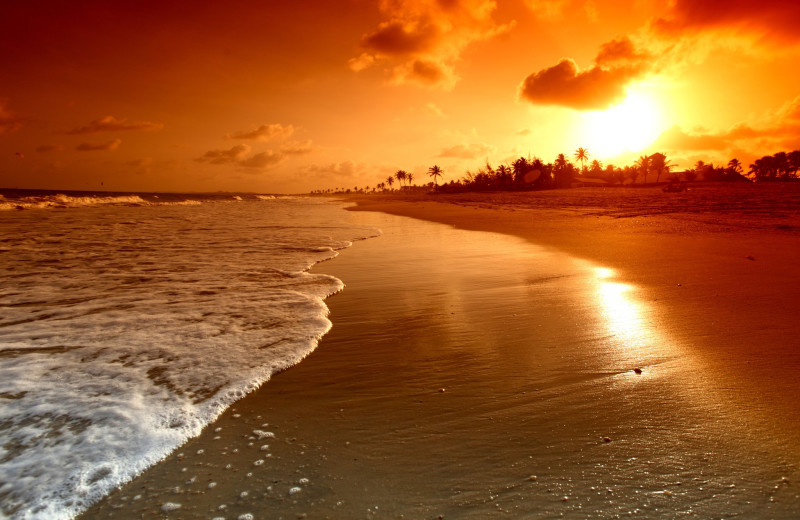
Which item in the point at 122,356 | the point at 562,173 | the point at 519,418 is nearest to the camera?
the point at 519,418

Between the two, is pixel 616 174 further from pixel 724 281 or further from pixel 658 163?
pixel 724 281

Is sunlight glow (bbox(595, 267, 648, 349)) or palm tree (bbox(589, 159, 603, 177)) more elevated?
palm tree (bbox(589, 159, 603, 177))

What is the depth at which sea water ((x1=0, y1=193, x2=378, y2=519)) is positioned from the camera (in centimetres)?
226

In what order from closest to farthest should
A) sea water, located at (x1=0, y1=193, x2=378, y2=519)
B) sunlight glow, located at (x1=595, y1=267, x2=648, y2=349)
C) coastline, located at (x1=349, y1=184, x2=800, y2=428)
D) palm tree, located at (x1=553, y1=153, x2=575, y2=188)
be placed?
sea water, located at (x1=0, y1=193, x2=378, y2=519) → coastline, located at (x1=349, y1=184, x2=800, y2=428) → sunlight glow, located at (x1=595, y1=267, x2=648, y2=349) → palm tree, located at (x1=553, y1=153, x2=575, y2=188)

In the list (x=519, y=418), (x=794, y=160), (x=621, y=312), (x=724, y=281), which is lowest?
(x=519, y=418)

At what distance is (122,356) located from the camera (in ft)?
12.2

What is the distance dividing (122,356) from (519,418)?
3.55 m

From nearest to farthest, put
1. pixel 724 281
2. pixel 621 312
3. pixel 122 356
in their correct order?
pixel 122 356
pixel 621 312
pixel 724 281

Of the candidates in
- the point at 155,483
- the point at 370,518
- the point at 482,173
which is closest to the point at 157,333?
the point at 155,483

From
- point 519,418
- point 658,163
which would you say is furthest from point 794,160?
point 519,418

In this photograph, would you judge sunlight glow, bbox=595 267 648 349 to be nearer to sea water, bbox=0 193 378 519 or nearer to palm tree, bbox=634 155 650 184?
sea water, bbox=0 193 378 519

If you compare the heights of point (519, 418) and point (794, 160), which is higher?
point (794, 160)

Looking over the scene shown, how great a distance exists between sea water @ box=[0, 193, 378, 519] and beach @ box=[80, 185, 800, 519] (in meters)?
0.25

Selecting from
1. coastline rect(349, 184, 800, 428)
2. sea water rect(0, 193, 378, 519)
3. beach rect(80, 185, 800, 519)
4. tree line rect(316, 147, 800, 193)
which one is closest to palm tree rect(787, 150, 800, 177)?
tree line rect(316, 147, 800, 193)
